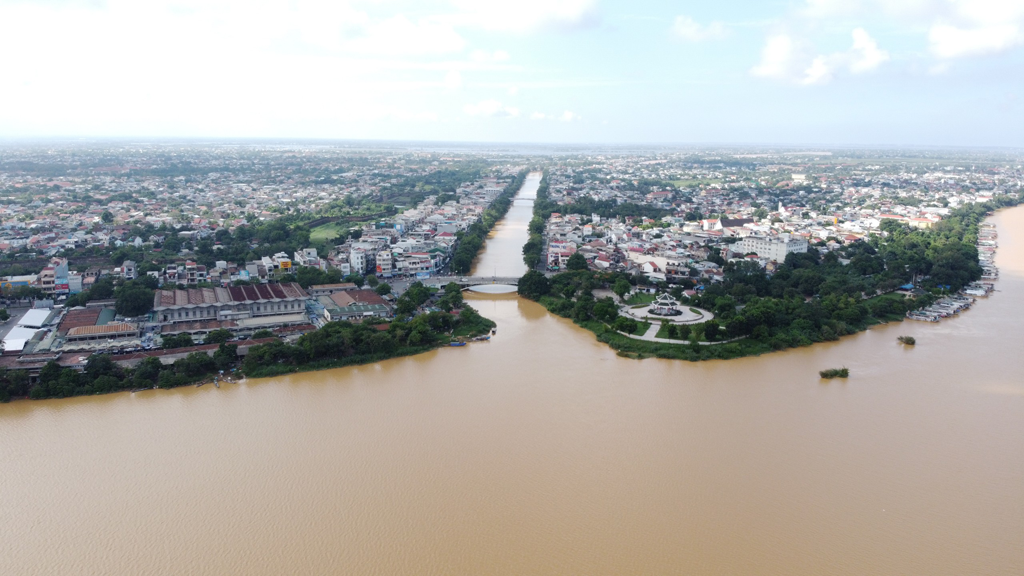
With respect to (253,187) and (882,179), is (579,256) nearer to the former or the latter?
(253,187)

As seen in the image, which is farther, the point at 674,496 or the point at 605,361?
the point at 605,361

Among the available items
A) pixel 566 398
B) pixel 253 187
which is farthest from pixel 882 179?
pixel 566 398

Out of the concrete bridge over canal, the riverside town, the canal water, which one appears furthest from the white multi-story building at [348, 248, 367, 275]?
the canal water

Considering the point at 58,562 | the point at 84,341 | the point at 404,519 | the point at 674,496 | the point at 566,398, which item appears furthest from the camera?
the point at 84,341

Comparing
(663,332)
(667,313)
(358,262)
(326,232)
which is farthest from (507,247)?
(663,332)

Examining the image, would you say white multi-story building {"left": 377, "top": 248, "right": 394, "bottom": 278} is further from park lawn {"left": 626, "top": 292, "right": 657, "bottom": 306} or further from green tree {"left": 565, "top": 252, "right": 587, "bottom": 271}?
park lawn {"left": 626, "top": 292, "right": 657, "bottom": 306}

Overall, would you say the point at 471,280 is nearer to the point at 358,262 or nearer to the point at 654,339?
the point at 358,262
